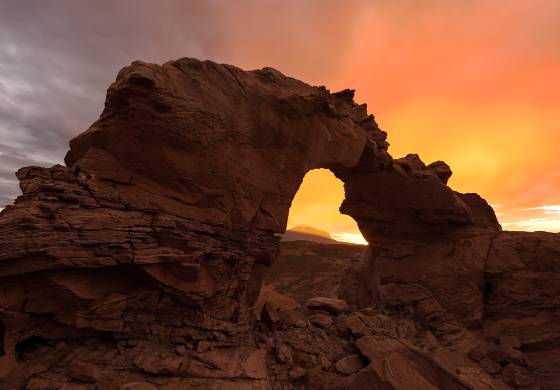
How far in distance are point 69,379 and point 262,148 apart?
8472 millimetres

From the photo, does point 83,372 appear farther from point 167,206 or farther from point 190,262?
→ point 167,206

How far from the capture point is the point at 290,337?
1130 cm

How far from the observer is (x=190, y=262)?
934 cm

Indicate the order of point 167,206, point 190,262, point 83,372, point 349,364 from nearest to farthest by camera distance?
point 83,372 → point 190,262 → point 167,206 → point 349,364

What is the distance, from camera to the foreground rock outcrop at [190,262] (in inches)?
312

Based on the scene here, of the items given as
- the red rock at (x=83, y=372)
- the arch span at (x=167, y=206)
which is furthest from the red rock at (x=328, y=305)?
the red rock at (x=83, y=372)

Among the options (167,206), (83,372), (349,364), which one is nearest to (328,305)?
(349,364)

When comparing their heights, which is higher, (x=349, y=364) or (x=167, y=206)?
(x=167, y=206)

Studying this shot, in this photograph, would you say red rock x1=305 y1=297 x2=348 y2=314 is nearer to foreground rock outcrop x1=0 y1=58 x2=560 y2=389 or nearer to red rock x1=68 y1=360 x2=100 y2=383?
foreground rock outcrop x1=0 y1=58 x2=560 y2=389

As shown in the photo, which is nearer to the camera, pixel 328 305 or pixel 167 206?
pixel 167 206

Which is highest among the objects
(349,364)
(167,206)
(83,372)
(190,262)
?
(167,206)

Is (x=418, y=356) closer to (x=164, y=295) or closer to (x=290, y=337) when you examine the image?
(x=290, y=337)

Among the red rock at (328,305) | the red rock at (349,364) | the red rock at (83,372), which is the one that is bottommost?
the red rock at (83,372)

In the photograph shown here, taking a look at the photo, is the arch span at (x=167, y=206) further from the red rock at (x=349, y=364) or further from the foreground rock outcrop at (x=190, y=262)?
the red rock at (x=349, y=364)
